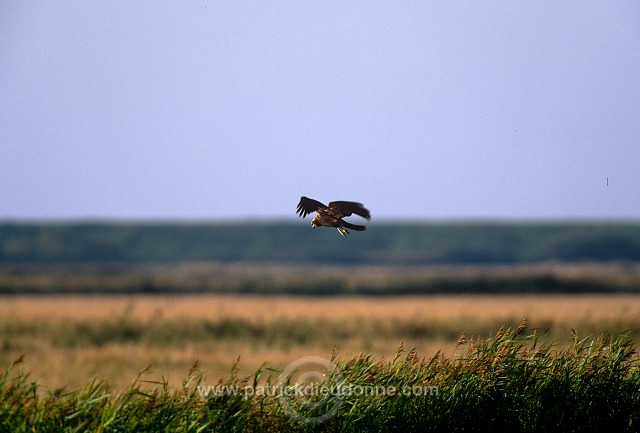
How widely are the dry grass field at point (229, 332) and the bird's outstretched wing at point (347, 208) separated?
690 inches

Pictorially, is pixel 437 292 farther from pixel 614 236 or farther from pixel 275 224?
pixel 275 224

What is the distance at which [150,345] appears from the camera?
116 feet

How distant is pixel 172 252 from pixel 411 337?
363 ft

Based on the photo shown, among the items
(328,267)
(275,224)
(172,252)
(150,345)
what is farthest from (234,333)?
(275,224)

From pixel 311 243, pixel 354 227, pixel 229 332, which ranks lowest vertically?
pixel 229 332

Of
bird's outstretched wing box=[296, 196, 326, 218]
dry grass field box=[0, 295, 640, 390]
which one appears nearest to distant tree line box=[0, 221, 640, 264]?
dry grass field box=[0, 295, 640, 390]

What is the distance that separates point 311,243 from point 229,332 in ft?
352

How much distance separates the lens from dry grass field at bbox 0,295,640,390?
96.8ft

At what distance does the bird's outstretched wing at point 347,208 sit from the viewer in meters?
6.75

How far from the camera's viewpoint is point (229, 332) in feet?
129

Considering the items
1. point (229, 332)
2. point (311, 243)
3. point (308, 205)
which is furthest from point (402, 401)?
point (311, 243)

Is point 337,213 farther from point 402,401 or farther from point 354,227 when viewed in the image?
point 402,401

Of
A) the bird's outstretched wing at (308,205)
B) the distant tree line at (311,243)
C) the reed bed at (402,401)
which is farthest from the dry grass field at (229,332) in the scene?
the distant tree line at (311,243)

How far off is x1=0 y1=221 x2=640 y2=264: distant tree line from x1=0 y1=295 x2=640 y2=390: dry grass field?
88.3m
